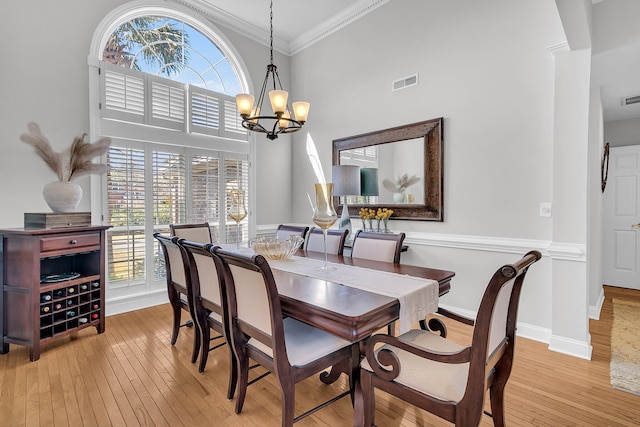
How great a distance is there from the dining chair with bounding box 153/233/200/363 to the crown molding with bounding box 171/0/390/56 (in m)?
3.28

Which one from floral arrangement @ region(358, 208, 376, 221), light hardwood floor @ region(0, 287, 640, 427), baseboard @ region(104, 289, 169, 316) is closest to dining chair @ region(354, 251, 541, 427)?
light hardwood floor @ region(0, 287, 640, 427)

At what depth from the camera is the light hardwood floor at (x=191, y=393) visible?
70.7 inches

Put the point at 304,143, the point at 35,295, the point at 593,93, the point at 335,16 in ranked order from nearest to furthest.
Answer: the point at 35,295 → the point at 593,93 → the point at 335,16 → the point at 304,143

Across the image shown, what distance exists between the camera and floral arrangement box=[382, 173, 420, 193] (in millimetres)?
3621

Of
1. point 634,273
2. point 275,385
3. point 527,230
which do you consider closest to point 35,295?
point 275,385

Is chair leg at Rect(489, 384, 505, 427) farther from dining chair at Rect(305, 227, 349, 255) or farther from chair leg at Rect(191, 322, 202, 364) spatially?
chair leg at Rect(191, 322, 202, 364)

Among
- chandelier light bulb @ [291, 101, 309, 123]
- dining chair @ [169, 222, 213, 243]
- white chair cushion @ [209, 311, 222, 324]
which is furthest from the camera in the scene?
dining chair @ [169, 222, 213, 243]

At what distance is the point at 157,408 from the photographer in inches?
74.5

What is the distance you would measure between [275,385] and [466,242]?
2.28 meters

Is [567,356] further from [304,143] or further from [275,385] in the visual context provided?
[304,143]

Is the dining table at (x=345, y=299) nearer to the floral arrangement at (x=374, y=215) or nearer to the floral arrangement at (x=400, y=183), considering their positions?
the floral arrangement at (x=374, y=215)

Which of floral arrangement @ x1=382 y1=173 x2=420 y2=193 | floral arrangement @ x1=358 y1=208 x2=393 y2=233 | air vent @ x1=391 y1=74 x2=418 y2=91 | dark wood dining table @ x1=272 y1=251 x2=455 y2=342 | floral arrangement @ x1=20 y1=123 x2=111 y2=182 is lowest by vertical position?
dark wood dining table @ x1=272 y1=251 x2=455 y2=342

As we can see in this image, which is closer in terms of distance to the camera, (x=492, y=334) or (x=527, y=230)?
(x=492, y=334)

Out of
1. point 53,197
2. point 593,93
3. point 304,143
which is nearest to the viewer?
point 53,197
